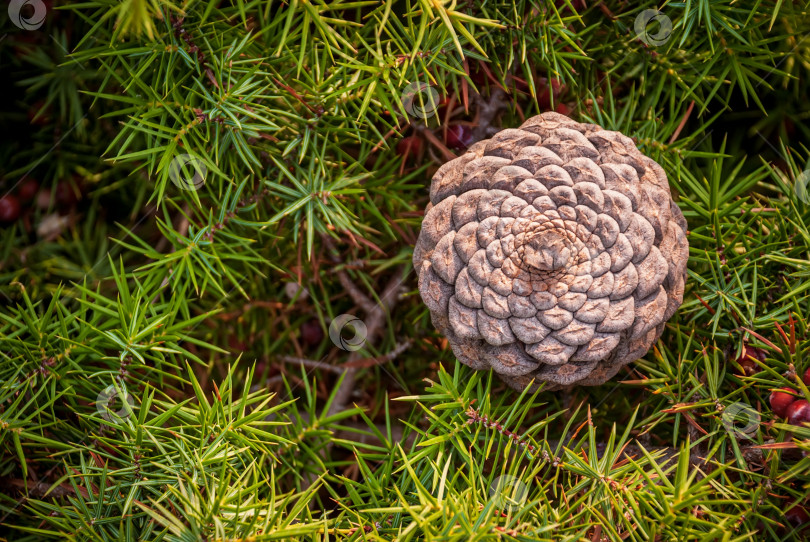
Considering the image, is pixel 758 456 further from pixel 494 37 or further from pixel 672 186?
pixel 494 37

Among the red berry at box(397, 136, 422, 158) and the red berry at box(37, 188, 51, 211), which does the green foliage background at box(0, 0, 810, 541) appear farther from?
the red berry at box(37, 188, 51, 211)

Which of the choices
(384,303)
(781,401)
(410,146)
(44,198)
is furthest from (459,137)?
(44,198)

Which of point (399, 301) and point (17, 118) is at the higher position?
point (17, 118)

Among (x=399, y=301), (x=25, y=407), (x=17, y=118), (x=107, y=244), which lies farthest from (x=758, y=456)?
(x=17, y=118)

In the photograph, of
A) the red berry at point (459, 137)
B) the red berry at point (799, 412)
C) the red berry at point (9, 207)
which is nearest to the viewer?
the red berry at point (799, 412)

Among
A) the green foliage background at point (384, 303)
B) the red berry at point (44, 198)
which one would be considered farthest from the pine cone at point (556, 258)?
the red berry at point (44, 198)

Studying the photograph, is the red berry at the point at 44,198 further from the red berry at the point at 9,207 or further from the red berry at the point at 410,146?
the red berry at the point at 410,146

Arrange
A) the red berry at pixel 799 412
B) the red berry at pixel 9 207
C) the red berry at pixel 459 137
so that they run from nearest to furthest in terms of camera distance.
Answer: the red berry at pixel 799 412 → the red berry at pixel 459 137 → the red berry at pixel 9 207

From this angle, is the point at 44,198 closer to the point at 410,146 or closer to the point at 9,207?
the point at 9,207
